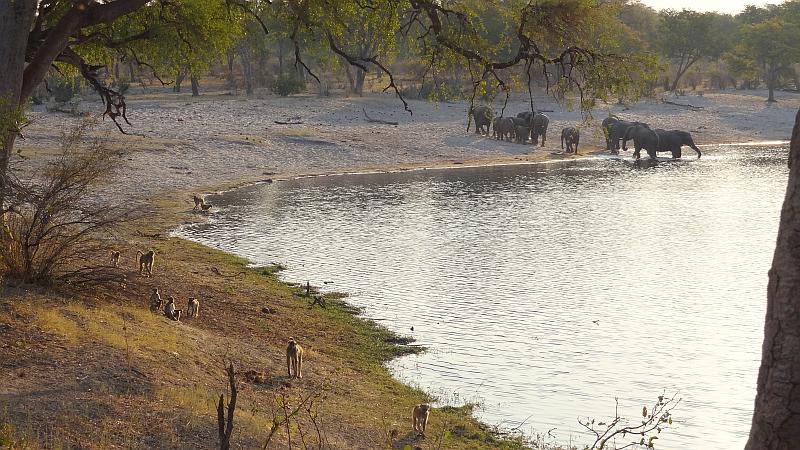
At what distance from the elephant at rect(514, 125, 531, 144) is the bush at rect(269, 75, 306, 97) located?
13.5 meters

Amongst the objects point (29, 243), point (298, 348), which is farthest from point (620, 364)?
point (29, 243)

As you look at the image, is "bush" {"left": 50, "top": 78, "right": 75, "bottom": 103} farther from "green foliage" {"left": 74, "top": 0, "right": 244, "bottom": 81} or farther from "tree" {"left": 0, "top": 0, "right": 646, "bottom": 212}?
"green foliage" {"left": 74, "top": 0, "right": 244, "bottom": 81}

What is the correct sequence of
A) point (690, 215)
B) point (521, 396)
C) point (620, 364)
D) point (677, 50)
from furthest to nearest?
point (677, 50) → point (690, 215) → point (620, 364) → point (521, 396)

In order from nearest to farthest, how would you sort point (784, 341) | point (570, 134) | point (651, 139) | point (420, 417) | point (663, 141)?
point (784, 341) → point (420, 417) → point (570, 134) → point (651, 139) → point (663, 141)

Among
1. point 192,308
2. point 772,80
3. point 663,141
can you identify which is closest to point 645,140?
point 663,141

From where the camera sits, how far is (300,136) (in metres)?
49.1

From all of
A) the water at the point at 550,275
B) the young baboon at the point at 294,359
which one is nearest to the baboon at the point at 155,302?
the young baboon at the point at 294,359

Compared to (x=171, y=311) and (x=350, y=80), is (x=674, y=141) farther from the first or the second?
(x=171, y=311)

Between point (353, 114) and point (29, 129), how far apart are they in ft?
61.9

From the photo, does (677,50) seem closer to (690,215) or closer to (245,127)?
(245,127)

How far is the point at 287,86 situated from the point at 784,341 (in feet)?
185

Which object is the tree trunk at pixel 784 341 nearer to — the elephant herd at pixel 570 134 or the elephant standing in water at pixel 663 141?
the elephant herd at pixel 570 134

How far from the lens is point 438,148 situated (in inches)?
2050

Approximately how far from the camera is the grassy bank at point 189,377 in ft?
33.3
